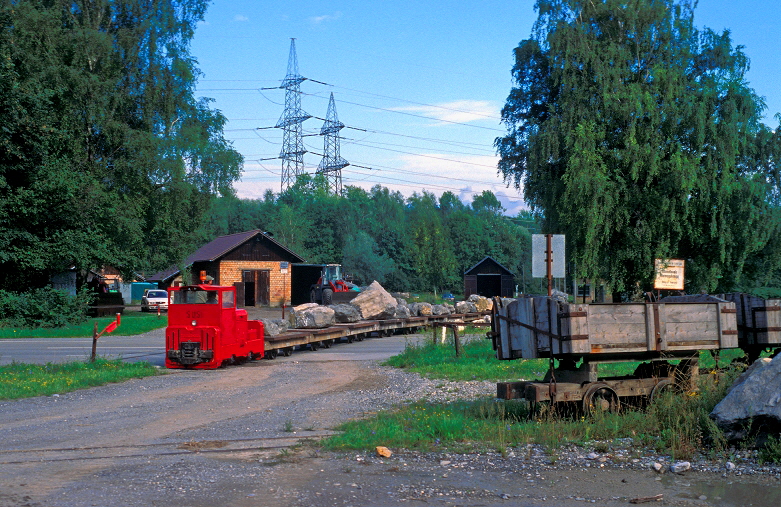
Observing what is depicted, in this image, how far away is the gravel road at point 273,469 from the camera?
6531mm

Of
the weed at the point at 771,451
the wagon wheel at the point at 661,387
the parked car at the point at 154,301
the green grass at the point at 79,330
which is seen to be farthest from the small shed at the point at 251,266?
the weed at the point at 771,451

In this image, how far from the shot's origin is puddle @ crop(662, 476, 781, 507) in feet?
21.2

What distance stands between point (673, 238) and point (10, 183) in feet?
92.5

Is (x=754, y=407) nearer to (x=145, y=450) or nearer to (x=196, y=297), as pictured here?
(x=145, y=450)

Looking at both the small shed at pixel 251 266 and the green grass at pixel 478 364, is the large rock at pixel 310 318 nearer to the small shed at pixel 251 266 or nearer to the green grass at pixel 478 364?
the green grass at pixel 478 364

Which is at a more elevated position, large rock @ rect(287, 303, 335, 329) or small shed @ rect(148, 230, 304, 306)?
small shed @ rect(148, 230, 304, 306)

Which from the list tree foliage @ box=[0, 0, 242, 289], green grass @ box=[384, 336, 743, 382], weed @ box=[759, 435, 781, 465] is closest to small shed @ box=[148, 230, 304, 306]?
tree foliage @ box=[0, 0, 242, 289]

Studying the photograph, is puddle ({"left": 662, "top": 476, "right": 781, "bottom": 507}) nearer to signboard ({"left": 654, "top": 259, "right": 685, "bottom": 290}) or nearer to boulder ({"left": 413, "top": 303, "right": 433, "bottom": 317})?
signboard ({"left": 654, "top": 259, "right": 685, "bottom": 290})

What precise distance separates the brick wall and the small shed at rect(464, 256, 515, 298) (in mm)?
31746

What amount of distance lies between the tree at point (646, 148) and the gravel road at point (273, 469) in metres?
17.9

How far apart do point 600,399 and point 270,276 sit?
46988 mm

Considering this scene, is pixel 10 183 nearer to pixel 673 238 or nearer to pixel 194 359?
pixel 194 359

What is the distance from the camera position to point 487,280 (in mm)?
83938

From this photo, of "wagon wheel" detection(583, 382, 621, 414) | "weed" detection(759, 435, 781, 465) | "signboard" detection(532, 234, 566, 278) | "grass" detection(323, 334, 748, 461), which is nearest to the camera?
"weed" detection(759, 435, 781, 465)
